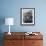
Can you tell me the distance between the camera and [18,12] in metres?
4.48

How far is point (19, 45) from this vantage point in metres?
3.94

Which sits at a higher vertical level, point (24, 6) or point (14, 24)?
point (24, 6)

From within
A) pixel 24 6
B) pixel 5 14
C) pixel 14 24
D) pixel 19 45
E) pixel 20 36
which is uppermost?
pixel 24 6

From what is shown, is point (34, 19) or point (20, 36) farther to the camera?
point (34, 19)

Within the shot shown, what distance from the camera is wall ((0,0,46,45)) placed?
4.47 metres

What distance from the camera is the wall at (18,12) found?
4469mm

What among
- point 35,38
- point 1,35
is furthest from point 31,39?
point 1,35

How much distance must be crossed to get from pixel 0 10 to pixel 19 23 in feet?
2.66

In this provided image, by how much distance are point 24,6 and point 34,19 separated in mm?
578

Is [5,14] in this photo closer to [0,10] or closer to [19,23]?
[0,10]

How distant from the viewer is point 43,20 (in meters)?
4.51

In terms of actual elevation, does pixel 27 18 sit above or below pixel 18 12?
below

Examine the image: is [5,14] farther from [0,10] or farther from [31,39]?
[31,39]

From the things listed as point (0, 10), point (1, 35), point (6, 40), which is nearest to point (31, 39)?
point (6, 40)
